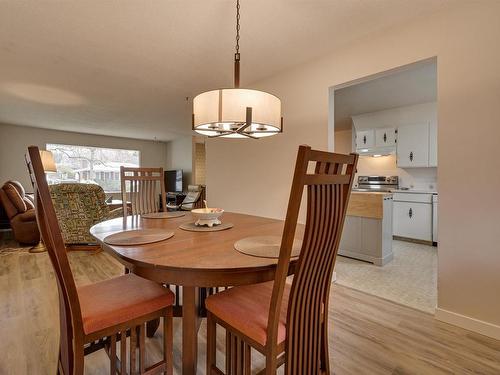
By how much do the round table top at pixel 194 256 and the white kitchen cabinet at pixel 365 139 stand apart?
13.5 feet

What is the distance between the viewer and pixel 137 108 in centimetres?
472

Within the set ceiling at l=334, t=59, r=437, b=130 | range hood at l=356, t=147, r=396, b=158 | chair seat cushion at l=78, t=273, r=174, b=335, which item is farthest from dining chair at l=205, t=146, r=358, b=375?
range hood at l=356, t=147, r=396, b=158

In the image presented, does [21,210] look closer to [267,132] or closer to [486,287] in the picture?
[267,132]

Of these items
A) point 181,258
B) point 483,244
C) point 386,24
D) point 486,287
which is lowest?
point 486,287

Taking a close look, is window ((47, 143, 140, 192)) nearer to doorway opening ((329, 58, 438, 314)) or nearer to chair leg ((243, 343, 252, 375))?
doorway opening ((329, 58, 438, 314))

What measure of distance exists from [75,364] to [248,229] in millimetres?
984

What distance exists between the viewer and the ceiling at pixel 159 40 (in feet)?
6.43

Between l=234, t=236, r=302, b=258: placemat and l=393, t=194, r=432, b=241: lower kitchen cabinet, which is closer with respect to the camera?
l=234, t=236, r=302, b=258: placemat

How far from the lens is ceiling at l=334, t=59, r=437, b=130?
10.5 feet

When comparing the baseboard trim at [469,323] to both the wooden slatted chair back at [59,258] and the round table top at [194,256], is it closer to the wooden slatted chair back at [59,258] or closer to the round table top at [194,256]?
the round table top at [194,256]

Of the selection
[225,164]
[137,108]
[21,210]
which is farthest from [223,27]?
[21,210]

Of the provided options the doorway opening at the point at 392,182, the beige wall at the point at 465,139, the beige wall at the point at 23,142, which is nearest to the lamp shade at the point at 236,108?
the doorway opening at the point at 392,182

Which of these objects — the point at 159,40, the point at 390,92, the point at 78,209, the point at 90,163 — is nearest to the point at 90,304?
the point at 159,40

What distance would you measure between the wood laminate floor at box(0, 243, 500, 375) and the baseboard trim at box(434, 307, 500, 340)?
1.8 inches
